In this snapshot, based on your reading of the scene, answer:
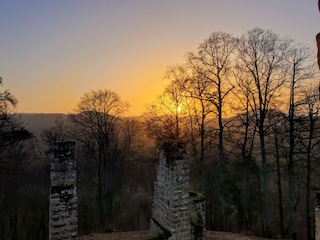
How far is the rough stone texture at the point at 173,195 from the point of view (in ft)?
24.5

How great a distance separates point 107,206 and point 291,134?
51.5 ft

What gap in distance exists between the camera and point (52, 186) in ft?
23.7

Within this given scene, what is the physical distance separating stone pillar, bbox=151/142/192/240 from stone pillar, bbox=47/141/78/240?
7.88 feet

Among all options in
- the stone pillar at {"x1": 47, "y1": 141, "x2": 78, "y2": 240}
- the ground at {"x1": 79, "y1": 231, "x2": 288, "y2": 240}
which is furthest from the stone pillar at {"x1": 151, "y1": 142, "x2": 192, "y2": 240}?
the ground at {"x1": 79, "y1": 231, "x2": 288, "y2": 240}

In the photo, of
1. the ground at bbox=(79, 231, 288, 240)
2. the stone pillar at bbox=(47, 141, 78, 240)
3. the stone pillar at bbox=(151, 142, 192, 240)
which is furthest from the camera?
the ground at bbox=(79, 231, 288, 240)

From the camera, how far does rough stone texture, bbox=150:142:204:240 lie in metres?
7.48

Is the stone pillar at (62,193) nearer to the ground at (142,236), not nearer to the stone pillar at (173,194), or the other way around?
the stone pillar at (173,194)

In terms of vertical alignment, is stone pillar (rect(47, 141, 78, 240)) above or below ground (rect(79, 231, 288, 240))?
above

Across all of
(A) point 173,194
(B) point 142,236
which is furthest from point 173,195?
(B) point 142,236

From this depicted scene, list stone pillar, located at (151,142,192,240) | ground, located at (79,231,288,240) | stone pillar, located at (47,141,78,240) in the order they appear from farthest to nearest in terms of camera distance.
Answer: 1. ground, located at (79,231,288,240)
2. stone pillar, located at (151,142,192,240)
3. stone pillar, located at (47,141,78,240)

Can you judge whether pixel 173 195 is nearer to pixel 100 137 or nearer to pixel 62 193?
pixel 62 193

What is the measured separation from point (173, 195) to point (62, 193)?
9.74 ft

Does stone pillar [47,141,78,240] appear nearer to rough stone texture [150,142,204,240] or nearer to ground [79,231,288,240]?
rough stone texture [150,142,204,240]

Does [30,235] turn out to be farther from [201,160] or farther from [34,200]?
[201,160]
